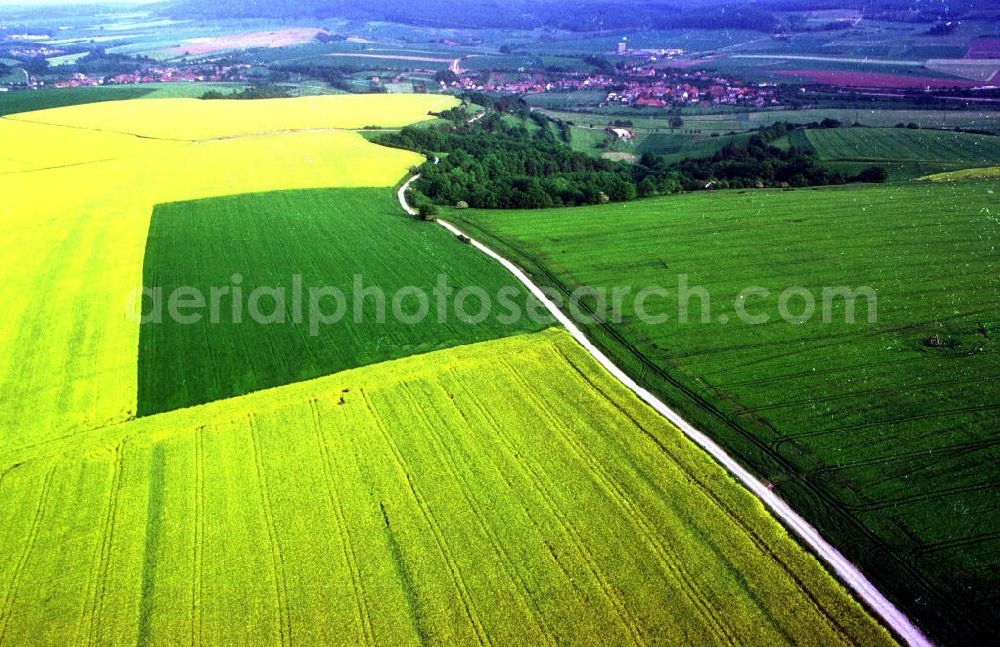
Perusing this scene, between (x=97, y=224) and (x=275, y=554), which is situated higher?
(x=97, y=224)

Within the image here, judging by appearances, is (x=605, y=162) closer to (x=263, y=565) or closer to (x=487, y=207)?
(x=487, y=207)

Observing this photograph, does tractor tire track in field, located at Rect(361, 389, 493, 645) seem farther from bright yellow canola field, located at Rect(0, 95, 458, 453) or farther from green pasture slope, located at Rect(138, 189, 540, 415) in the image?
bright yellow canola field, located at Rect(0, 95, 458, 453)

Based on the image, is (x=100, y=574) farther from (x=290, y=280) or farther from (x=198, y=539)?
(x=290, y=280)

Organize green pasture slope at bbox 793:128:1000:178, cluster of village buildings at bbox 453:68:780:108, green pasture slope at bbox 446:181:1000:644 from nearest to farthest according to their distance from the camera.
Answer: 1. green pasture slope at bbox 446:181:1000:644
2. green pasture slope at bbox 793:128:1000:178
3. cluster of village buildings at bbox 453:68:780:108

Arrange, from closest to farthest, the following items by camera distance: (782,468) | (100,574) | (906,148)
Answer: (100,574)
(782,468)
(906,148)

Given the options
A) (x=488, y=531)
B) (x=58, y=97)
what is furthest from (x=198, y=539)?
(x=58, y=97)

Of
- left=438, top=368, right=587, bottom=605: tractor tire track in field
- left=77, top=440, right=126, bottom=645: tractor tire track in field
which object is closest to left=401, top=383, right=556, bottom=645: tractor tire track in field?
left=438, top=368, right=587, bottom=605: tractor tire track in field

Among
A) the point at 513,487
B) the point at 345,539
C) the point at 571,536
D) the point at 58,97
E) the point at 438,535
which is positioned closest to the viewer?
the point at 345,539
